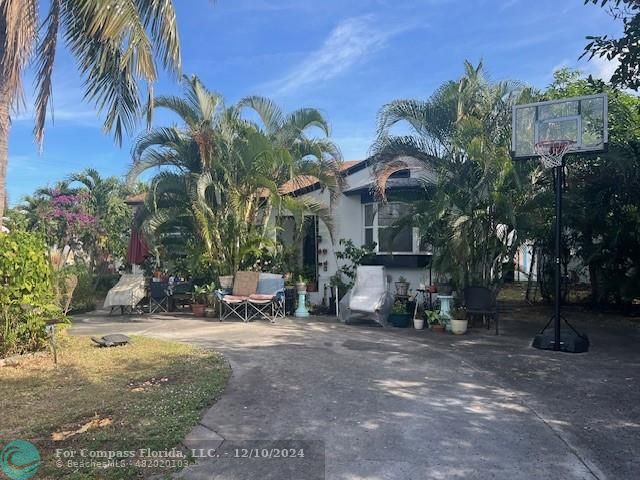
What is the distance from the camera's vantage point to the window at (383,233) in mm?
11664

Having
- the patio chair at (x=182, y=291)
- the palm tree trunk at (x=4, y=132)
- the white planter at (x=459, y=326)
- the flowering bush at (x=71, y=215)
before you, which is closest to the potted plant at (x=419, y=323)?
the white planter at (x=459, y=326)

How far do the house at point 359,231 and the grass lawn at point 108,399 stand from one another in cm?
590

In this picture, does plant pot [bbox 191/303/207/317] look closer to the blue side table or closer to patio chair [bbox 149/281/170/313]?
patio chair [bbox 149/281/170/313]

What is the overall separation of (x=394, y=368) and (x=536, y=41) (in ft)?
25.0

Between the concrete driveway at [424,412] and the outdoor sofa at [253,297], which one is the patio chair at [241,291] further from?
the concrete driveway at [424,412]

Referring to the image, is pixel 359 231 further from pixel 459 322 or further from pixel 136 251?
pixel 136 251

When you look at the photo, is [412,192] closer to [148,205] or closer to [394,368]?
[394,368]

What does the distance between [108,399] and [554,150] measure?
705 cm

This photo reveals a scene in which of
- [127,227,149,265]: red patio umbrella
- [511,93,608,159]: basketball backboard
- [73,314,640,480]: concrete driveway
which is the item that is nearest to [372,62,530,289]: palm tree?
[511,93,608,159]: basketball backboard

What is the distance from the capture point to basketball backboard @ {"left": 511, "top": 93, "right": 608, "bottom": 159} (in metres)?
7.58

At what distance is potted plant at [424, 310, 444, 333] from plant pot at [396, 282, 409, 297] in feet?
3.87

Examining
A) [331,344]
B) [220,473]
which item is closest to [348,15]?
[331,344]

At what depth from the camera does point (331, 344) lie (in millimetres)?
7910

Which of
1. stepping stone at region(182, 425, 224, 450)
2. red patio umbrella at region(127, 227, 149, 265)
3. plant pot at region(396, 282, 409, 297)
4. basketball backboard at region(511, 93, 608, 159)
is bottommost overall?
stepping stone at region(182, 425, 224, 450)
